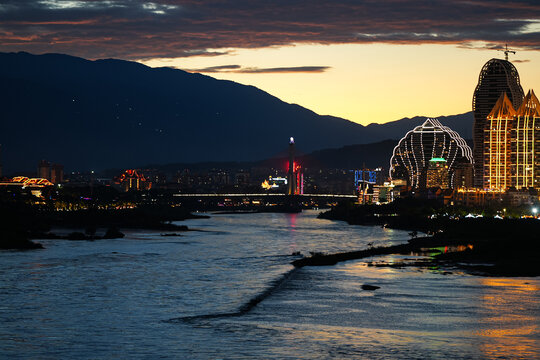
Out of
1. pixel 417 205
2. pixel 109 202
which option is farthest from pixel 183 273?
pixel 109 202

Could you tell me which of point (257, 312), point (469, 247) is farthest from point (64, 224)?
point (257, 312)

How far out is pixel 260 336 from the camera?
29.8 metres

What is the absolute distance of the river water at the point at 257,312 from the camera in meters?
27.8

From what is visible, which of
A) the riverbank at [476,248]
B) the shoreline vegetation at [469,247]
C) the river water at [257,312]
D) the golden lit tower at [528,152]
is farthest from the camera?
the golden lit tower at [528,152]

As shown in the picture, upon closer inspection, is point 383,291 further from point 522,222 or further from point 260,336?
point 522,222

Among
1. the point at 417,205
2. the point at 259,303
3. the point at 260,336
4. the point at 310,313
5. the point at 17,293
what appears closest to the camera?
the point at 260,336

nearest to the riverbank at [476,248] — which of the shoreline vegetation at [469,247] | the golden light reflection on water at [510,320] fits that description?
the shoreline vegetation at [469,247]

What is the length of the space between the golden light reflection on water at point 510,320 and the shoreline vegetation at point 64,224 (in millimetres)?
42946

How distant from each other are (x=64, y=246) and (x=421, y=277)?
38772 mm

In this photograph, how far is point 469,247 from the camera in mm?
74812

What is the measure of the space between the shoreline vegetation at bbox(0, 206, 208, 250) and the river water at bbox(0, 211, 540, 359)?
57.4ft

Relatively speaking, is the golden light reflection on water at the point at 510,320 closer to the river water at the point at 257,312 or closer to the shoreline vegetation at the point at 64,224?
the river water at the point at 257,312

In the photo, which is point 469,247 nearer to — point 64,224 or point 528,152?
point 64,224

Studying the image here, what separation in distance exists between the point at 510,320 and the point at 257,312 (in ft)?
33.0
